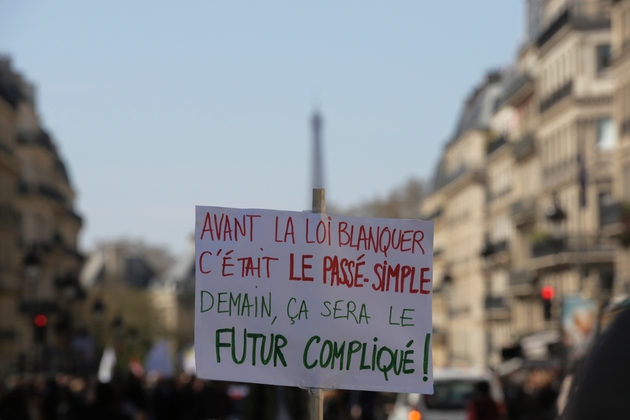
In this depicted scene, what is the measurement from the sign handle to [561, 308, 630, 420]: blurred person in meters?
1.42

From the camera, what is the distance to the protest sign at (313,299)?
22.9 ft

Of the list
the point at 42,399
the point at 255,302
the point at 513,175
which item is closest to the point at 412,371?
the point at 255,302

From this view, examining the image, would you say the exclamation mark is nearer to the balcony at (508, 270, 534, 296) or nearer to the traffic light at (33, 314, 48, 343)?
the traffic light at (33, 314, 48, 343)

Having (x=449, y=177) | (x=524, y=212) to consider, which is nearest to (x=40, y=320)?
(x=524, y=212)

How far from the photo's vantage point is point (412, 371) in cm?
702

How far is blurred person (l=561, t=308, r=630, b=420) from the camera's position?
5.44 meters

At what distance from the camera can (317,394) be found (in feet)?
22.7

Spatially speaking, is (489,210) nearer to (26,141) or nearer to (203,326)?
(26,141)

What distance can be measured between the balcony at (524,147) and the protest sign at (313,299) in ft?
240

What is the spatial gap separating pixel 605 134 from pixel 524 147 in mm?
13164

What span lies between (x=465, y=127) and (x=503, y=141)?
24.4 m

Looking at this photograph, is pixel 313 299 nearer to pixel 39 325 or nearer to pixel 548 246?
pixel 39 325

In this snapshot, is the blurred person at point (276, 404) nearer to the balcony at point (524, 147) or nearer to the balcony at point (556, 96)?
the balcony at point (556, 96)

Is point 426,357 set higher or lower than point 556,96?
lower
